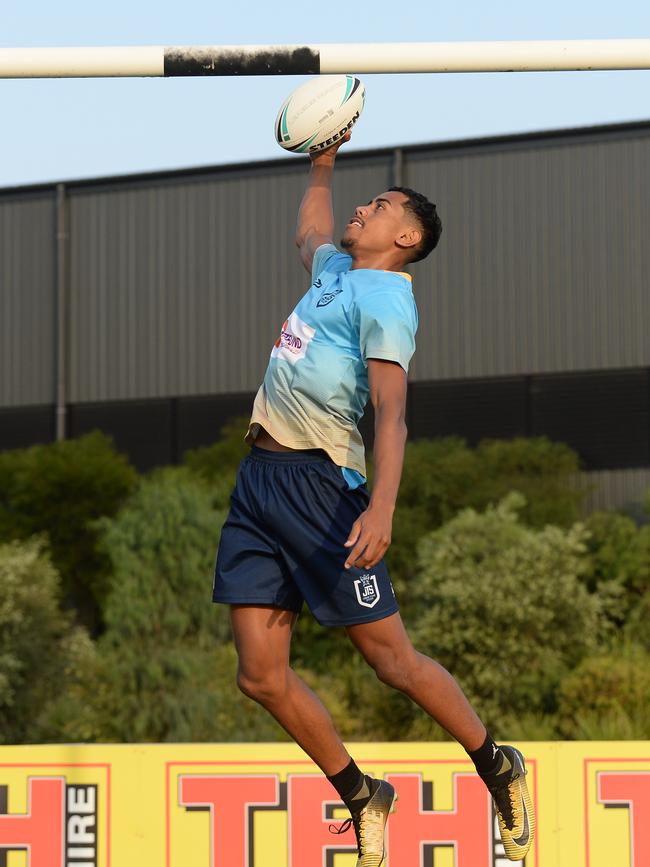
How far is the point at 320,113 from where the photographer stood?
587 centimetres

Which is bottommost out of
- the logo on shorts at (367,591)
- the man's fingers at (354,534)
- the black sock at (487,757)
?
the black sock at (487,757)

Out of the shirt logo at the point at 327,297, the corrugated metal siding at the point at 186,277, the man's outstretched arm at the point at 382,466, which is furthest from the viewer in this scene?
Result: the corrugated metal siding at the point at 186,277

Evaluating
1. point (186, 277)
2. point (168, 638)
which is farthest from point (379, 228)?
point (186, 277)

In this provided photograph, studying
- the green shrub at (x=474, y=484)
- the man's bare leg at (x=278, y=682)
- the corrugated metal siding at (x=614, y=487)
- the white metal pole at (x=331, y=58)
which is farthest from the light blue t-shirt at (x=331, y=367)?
the corrugated metal siding at (x=614, y=487)

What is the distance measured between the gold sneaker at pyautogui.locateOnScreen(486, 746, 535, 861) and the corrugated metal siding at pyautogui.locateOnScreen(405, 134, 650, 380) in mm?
23976

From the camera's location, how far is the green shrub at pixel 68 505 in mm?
27938

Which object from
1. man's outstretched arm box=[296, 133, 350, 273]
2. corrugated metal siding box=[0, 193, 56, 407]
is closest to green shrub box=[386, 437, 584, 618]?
corrugated metal siding box=[0, 193, 56, 407]

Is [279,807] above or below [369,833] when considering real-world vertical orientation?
below

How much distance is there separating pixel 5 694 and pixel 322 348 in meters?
16.9

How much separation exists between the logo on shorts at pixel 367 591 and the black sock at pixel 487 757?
2.48 ft

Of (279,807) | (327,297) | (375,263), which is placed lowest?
(279,807)

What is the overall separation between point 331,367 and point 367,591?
2.80 ft

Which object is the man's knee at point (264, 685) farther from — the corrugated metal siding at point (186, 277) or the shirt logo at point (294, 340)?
the corrugated metal siding at point (186, 277)

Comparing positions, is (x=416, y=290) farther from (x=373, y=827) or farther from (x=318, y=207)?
(x=373, y=827)
